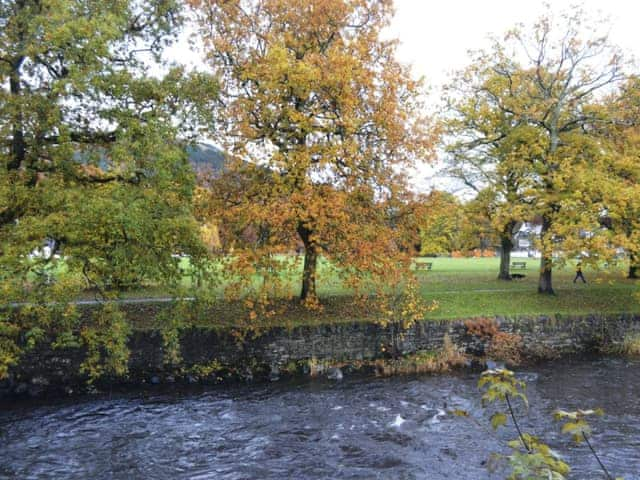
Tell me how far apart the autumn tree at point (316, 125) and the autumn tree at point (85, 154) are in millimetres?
2664

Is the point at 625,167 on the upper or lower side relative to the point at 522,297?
upper

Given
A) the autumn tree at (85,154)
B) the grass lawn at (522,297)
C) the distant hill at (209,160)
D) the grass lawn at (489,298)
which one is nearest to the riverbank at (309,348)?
the grass lawn at (489,298)

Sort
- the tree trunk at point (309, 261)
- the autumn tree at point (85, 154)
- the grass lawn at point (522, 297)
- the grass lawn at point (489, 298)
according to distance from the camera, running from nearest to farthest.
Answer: the autumn tree at point (85, 154) → the tree trunk at point (309, 261) → the grass lawn at point (489, 298) → the grass lawn at point (522, 297)

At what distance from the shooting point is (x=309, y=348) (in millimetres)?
18781

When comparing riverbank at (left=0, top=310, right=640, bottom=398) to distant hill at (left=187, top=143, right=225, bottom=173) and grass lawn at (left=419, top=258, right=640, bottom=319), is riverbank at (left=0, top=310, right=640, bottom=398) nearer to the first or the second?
grass lawn at (left=419, top=258, right=640, bottom=319)

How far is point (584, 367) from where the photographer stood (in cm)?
1877

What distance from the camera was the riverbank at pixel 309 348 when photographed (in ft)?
54.4

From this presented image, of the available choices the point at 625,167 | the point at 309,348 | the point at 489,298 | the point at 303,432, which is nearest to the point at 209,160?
the point at 309,348

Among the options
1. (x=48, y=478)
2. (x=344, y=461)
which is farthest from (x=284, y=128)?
(x=48, y=478)

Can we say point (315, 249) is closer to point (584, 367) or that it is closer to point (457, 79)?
point (584, 367)

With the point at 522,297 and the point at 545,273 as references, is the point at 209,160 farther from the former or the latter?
the point at 545,273

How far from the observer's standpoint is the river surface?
412 inches

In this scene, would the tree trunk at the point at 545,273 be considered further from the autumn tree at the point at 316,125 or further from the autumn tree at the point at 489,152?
the autumn tree at the point at 316,125

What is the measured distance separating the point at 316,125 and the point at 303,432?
9.87 metres
